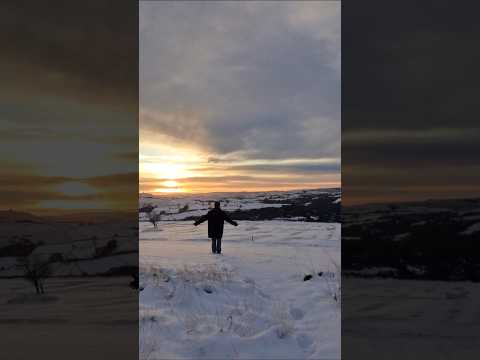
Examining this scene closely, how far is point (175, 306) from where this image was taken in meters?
4.80

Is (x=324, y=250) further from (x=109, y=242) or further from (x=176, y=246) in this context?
(x=109, y=242)

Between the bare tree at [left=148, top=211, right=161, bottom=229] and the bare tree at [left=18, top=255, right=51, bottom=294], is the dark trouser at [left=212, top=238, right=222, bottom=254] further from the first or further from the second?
the bare tree at [left=148, top=211, right=161, bottom=229]

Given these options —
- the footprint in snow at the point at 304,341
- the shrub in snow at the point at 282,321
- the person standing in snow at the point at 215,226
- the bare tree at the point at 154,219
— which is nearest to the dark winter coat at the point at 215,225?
the person standing in snow at the point at 215,226

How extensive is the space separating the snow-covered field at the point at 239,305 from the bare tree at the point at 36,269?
1199 millimetres

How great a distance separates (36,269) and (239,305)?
9.02 feet

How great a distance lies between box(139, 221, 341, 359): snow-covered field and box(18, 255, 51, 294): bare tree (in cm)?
120

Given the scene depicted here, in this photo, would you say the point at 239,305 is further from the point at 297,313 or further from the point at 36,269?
the point at 36,269

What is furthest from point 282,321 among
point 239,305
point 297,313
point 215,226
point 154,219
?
point 154,219

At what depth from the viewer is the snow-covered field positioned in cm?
361

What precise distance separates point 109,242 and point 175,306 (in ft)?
A: 7.44

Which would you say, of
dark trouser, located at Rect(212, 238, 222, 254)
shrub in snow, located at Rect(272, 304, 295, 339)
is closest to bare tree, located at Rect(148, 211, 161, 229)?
dark trouser, located at Rect(212, 238, 222, 254)

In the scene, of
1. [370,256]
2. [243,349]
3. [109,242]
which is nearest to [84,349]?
[109,242]

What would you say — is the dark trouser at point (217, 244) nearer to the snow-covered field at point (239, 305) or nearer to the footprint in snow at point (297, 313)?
the snow-covered field at point (239, 305)

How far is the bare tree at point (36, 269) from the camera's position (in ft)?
8.92
